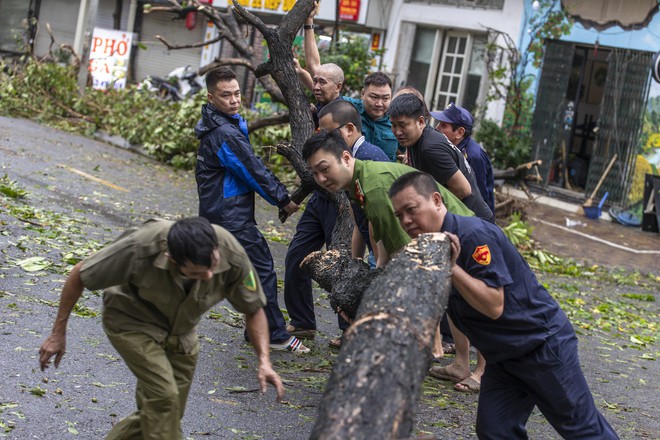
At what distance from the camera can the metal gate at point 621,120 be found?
16422mm

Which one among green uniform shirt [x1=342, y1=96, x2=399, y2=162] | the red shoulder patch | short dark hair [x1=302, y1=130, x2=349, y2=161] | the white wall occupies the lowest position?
the red shoulder patch

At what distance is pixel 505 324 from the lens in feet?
14.1

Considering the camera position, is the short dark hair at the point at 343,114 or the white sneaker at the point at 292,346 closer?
Answer: the short dark hair at the point at 343,114

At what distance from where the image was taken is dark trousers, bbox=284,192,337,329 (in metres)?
6.63

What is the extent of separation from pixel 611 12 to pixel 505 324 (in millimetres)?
14033

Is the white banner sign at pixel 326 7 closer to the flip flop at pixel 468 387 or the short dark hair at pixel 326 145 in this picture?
the flip flop at pixel 468 387

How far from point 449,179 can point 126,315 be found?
2644 mm

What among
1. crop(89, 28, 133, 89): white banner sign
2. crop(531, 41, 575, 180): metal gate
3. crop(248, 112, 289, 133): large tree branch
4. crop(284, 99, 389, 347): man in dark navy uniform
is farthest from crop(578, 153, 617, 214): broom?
crop(89, 28, 133, 89): white banner sign

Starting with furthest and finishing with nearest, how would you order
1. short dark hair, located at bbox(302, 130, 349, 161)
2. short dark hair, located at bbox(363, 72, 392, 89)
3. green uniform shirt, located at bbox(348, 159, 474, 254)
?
1. short dark hair, located at bbox(363, 72, 392, 89)
2. short dark hair, located at bbox(302, 130, 349, 161)
3. green uniform shirt, located at bbox(348, 159, 474, 254)

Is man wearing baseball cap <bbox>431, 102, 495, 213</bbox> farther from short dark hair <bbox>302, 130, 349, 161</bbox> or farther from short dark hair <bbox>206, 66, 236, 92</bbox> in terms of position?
short dark hair <bbox>302, 130, 349, 161</bbox>

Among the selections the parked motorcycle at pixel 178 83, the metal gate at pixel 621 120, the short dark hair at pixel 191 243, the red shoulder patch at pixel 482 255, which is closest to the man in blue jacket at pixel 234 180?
the red shoulder patch at pixel 482 255

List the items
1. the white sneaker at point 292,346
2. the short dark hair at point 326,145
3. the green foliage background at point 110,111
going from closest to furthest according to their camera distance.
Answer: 1. the short dark hair at point 326,145
2. the white sneaker at point 292,346
3. the green foliage background at point 110,111

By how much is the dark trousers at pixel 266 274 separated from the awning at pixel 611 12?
12.3 m

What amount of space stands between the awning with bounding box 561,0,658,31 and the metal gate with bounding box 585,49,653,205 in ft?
1.76
